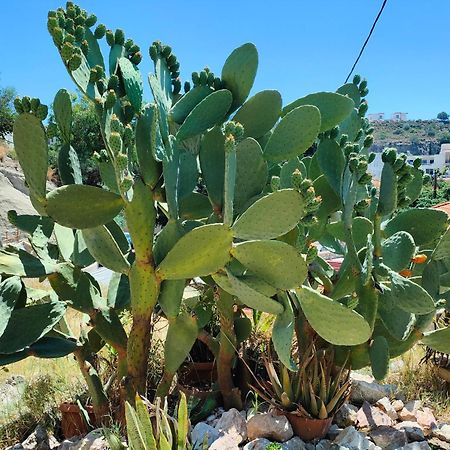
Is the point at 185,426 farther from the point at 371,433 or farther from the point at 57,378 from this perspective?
the point at 57,378

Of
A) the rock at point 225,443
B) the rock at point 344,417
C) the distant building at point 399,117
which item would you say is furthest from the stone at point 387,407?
the distant building at point 399,117

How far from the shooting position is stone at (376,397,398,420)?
2.98 meters

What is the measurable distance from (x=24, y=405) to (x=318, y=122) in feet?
7.71

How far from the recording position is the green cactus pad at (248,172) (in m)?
2.61

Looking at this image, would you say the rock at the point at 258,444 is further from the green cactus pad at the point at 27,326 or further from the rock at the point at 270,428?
the green cactus pad at the point at 27,326

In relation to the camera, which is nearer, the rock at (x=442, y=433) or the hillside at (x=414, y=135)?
the rock at (x=442, y=433)

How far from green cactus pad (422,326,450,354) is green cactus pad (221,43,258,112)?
1.50 m

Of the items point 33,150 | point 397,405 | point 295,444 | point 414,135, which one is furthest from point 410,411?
point 414,135

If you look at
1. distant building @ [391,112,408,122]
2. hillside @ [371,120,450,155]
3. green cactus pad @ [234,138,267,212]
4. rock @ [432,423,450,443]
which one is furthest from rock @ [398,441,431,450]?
distant building @ [391,112,408,122]

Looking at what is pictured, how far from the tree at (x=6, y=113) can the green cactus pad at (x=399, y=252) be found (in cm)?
2428

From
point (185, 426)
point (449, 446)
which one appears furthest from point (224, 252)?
point (449, 446)

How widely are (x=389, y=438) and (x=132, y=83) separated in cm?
201

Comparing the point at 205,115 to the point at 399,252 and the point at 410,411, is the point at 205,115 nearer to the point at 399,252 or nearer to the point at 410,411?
the point at 399,252

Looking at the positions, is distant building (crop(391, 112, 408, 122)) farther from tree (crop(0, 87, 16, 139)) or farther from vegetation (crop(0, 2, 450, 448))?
vegetation (crop(0, 2, 450, 448))
